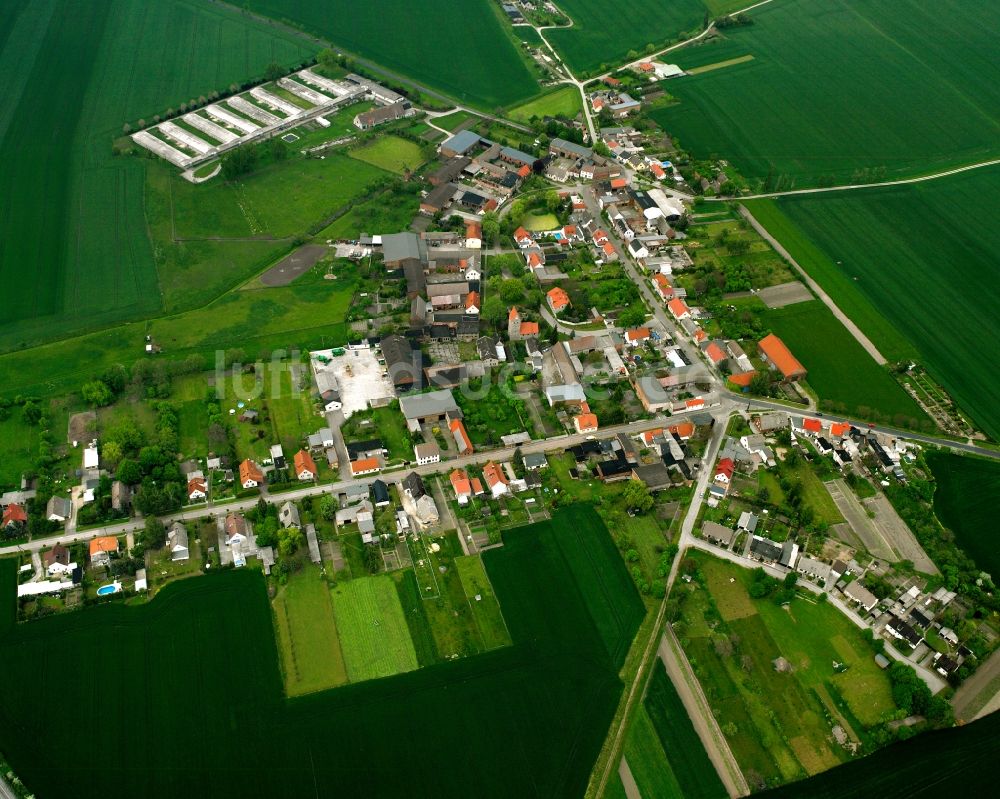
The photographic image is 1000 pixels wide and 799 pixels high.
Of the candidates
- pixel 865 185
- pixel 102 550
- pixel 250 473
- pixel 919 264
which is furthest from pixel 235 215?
pixel 865 185

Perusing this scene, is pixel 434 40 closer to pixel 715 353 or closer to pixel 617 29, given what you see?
pixel 617 29

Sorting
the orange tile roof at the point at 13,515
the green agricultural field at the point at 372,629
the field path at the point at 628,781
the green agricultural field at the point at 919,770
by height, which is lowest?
the orange tile roof at the point at 13,515

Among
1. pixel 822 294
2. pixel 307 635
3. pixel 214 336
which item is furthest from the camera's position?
pixel 822 294

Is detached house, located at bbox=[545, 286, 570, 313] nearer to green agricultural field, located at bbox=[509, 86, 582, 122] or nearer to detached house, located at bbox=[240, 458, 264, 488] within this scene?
detached house, located at bbox=[240, 458, 264, 488]

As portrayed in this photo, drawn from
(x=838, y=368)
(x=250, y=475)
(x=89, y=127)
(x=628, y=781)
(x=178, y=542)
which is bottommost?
(x=178, y=542)

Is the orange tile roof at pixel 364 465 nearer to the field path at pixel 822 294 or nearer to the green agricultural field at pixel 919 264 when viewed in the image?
the field path at pixel 822 294

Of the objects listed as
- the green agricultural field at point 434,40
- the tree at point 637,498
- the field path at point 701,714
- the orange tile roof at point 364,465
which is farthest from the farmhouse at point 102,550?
the green agricultural field at point 434,40

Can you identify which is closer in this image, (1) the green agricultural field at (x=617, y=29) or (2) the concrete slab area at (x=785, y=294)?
(2) the concrete slab area at (x=785, y=294)
